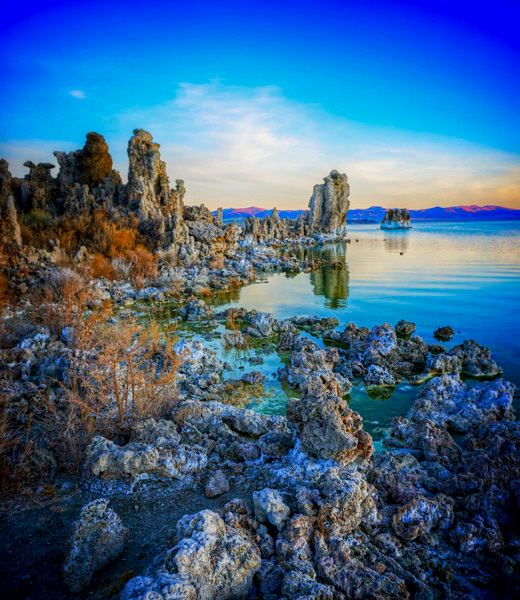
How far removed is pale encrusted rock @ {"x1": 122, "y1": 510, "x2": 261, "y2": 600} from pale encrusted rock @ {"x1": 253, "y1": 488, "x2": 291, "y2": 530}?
281 millimetres

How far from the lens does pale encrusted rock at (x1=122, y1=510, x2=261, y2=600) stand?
2.16m

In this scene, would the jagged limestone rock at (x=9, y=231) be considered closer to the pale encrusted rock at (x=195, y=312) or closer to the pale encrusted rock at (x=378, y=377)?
the pale encrusted rock at (x=195, y=312)

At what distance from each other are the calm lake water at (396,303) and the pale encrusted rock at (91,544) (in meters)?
3.79

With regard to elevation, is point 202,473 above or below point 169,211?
below

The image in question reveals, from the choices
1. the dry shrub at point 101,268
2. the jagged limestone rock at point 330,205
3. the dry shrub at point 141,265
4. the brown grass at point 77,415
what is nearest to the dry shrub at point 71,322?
the brown grass at point 77,415

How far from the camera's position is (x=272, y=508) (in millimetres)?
2957

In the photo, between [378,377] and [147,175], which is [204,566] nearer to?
[378,377]

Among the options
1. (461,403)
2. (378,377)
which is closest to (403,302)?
(378,377)

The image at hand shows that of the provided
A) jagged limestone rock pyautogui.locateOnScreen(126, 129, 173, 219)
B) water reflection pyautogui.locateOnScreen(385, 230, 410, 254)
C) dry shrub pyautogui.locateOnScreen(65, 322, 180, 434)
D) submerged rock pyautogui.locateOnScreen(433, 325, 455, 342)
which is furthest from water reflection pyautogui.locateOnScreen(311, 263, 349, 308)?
water reflection pyautogui.locateOnScreen(385, 230, 410, 254)

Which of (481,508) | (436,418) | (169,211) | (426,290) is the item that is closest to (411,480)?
(481,508)

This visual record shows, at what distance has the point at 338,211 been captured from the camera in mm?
70125

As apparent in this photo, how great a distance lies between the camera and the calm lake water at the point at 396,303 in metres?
7.26

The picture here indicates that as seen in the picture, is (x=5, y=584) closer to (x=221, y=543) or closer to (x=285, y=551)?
(x=221, y=543)

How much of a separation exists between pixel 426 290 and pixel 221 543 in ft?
58.2
